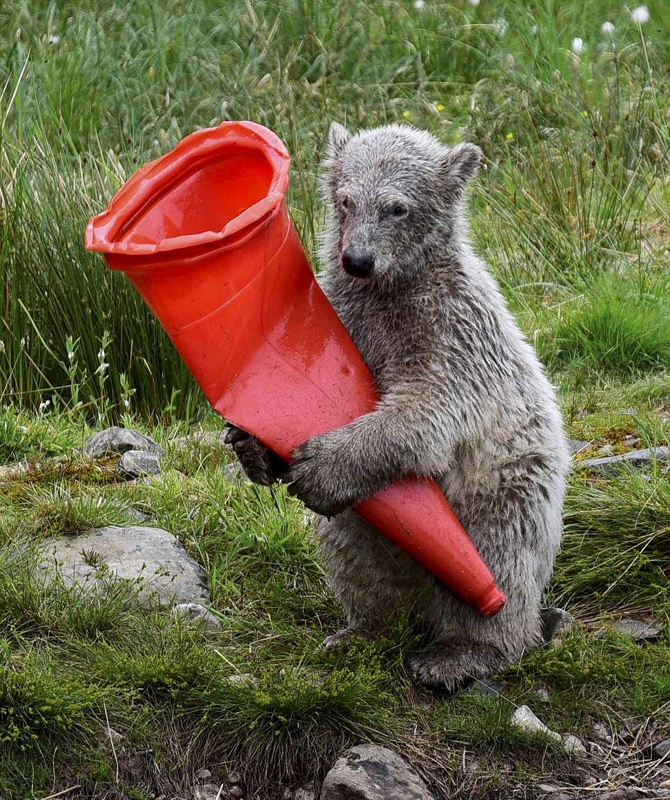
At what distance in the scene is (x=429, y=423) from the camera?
3.62 m

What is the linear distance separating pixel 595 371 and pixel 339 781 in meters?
3.46

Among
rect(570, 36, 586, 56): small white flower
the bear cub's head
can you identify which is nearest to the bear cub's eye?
the bear cub's head

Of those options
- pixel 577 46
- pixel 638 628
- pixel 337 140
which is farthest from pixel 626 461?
pixel 577 46

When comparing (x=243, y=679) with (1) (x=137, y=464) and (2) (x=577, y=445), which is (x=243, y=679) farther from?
(2) (x=577, y=445)

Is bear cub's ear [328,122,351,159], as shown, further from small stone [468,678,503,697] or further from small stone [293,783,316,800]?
small stone [293,783,316,800]

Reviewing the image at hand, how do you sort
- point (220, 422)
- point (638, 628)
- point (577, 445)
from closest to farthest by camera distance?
point (638, 628) → point (577, 445) → point (220, 422)

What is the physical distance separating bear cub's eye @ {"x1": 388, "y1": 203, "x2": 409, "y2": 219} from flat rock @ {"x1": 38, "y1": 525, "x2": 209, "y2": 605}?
1.42 meters

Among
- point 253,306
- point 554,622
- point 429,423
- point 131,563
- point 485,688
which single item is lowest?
point 554,622

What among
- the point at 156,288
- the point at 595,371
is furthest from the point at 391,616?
the point at 595,371

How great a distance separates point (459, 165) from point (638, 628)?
68.0 inches

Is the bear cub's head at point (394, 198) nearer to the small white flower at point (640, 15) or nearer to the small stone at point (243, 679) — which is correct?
the small stone at point (243, 679)

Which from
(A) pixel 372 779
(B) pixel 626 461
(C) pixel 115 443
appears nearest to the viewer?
(A) pixel 372 779

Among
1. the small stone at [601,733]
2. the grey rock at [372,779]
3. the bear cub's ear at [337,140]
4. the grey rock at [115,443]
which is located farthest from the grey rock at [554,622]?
the grey rock at [115,443]

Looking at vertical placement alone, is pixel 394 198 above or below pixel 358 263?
above
